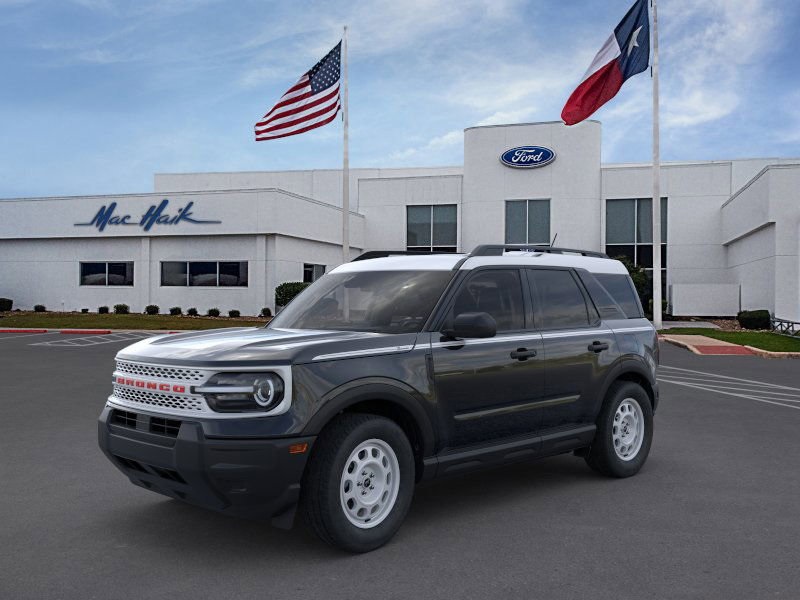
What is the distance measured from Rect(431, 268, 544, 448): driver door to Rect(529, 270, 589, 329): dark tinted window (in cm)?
20

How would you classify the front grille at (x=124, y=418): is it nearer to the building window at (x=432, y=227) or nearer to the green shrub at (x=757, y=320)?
the green shrub at (x=757, y=320)

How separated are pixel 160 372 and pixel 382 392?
137cm

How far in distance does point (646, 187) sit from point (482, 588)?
37871mm

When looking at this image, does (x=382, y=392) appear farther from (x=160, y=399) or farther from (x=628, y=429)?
(x=628, y=429)

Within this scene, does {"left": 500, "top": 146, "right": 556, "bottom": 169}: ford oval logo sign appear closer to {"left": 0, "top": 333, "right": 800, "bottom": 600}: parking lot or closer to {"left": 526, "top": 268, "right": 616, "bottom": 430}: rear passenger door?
{"left": 0, "top": 333, "right": 800, "bottom": 600}: parking lot

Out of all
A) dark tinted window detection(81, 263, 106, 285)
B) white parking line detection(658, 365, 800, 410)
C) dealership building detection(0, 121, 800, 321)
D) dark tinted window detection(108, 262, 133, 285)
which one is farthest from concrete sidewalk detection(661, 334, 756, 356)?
dark tinted window detection(81, 263, 106, 285)

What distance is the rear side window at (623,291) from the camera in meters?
7.03

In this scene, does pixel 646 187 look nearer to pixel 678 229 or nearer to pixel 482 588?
pixel 678 229

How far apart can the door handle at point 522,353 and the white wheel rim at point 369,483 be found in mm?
1351

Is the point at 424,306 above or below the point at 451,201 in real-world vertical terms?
below

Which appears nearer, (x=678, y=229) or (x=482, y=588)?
(x=482, y=588)

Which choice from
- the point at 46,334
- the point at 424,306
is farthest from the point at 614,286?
the point at 46,334

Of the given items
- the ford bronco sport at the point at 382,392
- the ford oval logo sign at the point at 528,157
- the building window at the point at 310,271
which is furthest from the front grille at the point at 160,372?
the ford oval logo sign at the point at 528,157

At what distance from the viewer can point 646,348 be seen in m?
7.08
